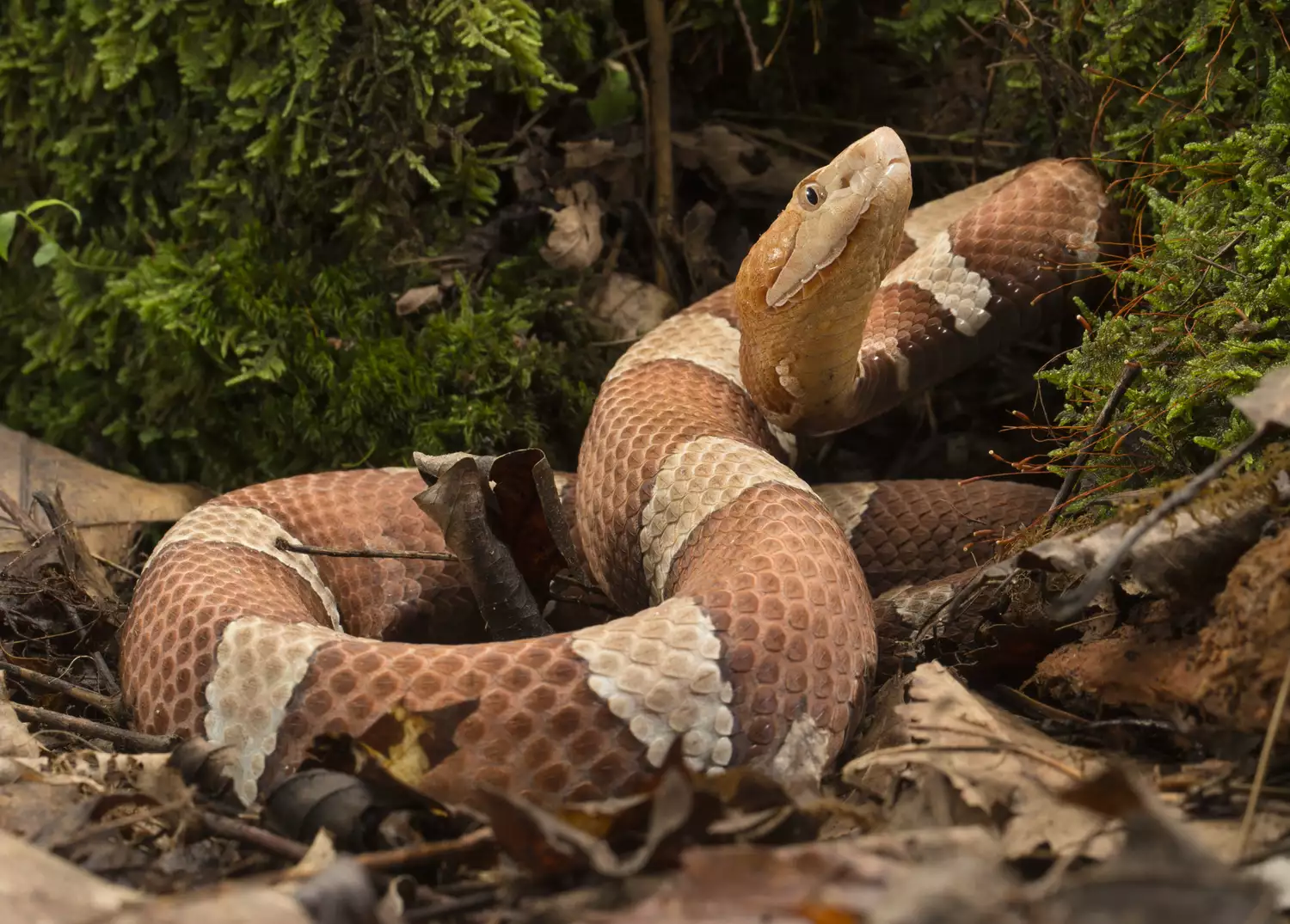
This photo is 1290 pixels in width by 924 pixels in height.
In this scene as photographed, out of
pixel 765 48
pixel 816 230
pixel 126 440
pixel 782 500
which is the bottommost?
pixel 126 440

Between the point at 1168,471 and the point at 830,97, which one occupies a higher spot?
the point at 830,97

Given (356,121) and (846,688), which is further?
(356,121)

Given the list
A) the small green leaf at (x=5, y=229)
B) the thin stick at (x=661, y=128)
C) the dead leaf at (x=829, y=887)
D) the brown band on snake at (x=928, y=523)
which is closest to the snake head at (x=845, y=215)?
the brown band on snake at (x=928, y=523)

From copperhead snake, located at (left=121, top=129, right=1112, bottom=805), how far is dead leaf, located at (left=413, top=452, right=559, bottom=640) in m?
0.30

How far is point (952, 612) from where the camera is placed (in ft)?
7.54

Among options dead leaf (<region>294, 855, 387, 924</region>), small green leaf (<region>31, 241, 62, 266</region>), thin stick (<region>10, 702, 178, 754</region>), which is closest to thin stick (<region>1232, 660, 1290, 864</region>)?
dead leaf (<region>294, 855, 387, 924</region>)

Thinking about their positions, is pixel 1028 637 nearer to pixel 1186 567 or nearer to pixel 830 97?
pixel 1186 567

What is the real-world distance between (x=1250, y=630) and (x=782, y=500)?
0.98 metres

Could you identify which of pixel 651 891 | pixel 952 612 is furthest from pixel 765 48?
pixel 651 891

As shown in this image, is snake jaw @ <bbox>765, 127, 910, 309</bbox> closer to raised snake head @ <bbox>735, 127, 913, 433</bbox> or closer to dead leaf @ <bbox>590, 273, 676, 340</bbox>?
raised snake head @ <bbox>735, 127, 913, 433</bbox>

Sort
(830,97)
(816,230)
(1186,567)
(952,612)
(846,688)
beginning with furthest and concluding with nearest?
(830,97) → (816,230) → (952,612) → (846,688) → (1186,567)

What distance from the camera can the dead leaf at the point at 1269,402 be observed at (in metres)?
1.74

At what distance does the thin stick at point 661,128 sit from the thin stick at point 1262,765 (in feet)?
8.53

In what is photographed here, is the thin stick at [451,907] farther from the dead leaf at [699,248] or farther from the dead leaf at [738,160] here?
the dead leaf at [738,160]
